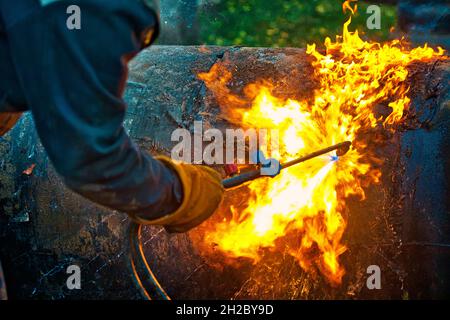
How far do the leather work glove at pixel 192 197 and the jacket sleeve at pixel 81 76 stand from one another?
1.18 ft

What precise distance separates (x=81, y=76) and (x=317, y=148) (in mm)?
1394

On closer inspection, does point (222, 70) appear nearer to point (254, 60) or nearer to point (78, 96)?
point (254, 60)

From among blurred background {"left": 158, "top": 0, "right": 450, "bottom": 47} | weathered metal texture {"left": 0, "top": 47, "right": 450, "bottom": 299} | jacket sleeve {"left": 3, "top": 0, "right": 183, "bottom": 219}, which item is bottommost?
weathered metal texture {"left": 0, "top": 47, "right": 450, "bottom": 299}

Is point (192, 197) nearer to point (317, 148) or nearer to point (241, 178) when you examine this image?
point (241, 178)

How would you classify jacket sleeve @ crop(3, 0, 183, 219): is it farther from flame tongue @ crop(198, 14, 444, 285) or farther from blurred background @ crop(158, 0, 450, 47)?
blurred background @ crop(158, 0, 450, 47)

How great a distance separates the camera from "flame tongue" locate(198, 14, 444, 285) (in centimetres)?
228

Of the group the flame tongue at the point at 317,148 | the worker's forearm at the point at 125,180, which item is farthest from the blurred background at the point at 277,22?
the worker's forearm at the point at 125,180

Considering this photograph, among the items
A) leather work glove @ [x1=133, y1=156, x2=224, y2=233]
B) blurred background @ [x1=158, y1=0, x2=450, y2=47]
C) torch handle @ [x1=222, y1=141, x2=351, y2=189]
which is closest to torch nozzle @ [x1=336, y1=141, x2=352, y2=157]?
torch handle @ [x1=222, y1=141, x2=351, y2=189]

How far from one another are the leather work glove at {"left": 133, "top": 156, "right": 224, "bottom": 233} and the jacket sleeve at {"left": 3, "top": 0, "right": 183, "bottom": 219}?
358mm

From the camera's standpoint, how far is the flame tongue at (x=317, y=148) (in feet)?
7.48

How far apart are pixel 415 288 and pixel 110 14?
5.96ft

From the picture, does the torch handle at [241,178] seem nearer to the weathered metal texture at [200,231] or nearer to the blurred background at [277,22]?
the weathered metal texture at [200,231]

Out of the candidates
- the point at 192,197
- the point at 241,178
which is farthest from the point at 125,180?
the point at 241,178

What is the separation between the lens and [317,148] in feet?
8.02
